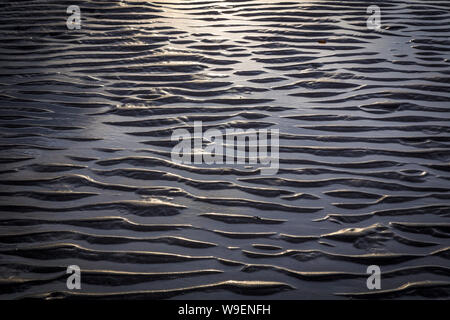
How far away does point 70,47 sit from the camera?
173 inches

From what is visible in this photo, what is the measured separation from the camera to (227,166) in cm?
303

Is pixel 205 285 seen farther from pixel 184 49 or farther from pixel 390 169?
pixel 184 49

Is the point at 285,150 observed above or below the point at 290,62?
below

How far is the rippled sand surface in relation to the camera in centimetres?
234

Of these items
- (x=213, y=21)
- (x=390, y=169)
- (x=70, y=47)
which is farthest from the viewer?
(x=213, y=21)

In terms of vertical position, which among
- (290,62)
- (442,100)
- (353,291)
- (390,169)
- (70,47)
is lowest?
(353,291)

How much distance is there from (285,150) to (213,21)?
224cm

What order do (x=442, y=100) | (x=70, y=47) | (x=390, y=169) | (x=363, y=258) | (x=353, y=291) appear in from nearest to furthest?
(x=353, y=291) < (x=363, y=258) < (x=390, y=169) < (x=442, y=100) < (x=70, y=47)

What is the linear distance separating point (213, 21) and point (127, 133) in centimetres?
203

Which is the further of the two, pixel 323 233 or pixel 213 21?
pixel 213 21

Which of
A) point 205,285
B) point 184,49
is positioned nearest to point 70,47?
point 184,49

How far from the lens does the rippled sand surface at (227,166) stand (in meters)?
2.34

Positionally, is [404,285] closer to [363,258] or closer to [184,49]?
[363,258]

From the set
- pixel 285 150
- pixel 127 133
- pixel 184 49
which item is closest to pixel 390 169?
pixel 285 150
